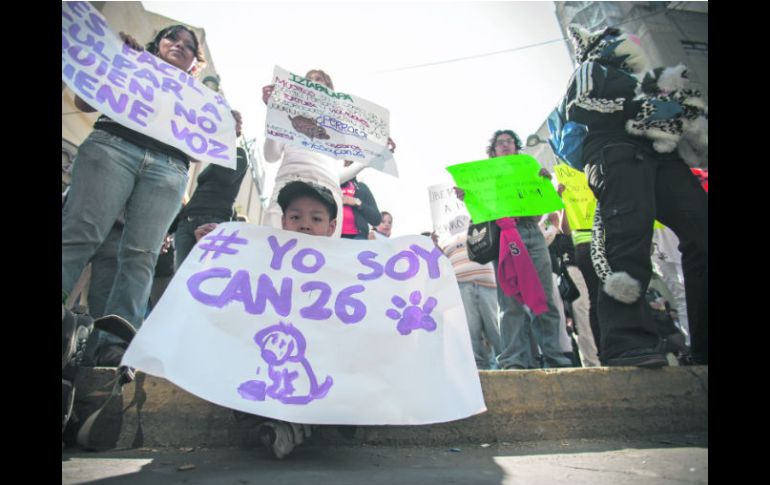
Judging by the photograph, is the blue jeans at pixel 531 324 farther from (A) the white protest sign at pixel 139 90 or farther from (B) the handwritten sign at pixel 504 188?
(A) the white protest sign at pixel 139 90

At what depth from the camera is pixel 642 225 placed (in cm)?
182

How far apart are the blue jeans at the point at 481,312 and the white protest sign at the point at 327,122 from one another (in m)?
1.62

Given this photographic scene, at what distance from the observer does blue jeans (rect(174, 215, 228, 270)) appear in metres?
2.42

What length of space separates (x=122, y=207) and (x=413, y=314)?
125 centimetres

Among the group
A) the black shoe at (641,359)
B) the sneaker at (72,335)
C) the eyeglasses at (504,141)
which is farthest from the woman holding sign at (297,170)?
the black shoe at (641,359)

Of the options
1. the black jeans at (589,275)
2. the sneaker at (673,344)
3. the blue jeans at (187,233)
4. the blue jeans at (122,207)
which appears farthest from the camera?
the sneaker at (673,344)

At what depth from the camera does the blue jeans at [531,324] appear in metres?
2.42

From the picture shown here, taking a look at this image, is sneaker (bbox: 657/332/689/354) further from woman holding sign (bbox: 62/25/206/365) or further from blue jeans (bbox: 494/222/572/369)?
woman holding sign (bbox: 62/25/206/365)

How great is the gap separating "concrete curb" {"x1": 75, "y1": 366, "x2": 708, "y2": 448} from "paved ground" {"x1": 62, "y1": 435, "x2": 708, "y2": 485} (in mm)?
43

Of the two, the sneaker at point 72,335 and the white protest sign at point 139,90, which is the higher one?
the white protest sign at point 139,90

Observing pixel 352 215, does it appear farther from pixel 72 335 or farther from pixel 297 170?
pixel 72 335
